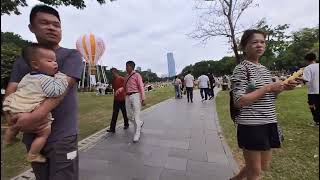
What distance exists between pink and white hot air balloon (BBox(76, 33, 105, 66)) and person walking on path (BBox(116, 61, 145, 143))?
92.7 feet

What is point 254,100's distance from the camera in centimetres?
335

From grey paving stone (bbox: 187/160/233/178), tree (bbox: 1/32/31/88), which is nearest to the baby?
tree (bbox: 1/32/31/88)

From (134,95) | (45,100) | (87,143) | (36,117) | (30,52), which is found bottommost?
(87,143)

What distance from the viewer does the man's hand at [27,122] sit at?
2283 millimetres

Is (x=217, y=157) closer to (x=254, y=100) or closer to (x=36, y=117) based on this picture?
(x=254, y=100)

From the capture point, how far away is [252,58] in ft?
11.6

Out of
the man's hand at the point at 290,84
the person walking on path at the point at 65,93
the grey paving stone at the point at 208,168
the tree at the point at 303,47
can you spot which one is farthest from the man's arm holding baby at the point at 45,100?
the grey paving stone at the point at 208,168

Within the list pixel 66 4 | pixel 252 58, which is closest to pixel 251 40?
pixel 252 58

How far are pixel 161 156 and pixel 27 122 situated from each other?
4425mm

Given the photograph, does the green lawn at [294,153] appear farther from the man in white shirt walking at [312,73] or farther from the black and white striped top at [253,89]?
the black and white striped top at [253,89]

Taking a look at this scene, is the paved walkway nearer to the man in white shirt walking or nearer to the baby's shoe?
the man in white shirt walking

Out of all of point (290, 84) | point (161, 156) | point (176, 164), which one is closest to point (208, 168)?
point (176, 164)

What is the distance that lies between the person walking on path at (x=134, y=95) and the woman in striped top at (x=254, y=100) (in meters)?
4.62

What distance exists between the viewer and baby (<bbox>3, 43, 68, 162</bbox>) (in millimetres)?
2301
